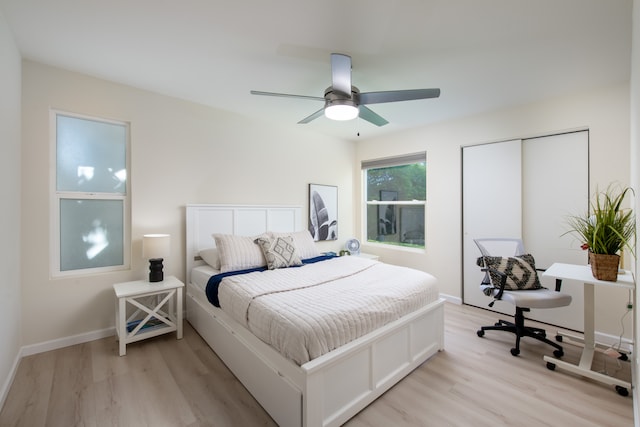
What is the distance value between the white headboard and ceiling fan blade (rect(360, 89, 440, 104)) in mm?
2140

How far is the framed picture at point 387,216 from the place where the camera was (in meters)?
4.70

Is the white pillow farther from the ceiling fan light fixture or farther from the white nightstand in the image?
the ceiling fan light fixture

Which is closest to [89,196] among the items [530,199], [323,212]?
[323,212]

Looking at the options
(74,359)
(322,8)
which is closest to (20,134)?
(74,359)

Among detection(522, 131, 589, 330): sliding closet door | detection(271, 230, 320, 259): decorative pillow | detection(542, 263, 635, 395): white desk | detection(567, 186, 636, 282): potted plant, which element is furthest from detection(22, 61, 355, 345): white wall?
detection(567, 186, 636, 282): potted plant

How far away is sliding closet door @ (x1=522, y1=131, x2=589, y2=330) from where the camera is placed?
2.93 meters

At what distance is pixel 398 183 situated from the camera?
4.61m

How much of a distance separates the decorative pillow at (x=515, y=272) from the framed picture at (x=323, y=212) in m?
2.43

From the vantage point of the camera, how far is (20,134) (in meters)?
2.33

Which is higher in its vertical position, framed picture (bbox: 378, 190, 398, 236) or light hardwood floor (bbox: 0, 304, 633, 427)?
framed picture (bbox: 378, 190, 398, 236)

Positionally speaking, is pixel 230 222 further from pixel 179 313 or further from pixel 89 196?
pixel 89 196

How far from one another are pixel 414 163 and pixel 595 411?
3.26 m

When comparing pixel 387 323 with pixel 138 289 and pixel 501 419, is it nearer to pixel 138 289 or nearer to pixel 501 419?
pixel 501 419

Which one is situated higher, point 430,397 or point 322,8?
point 322,8
